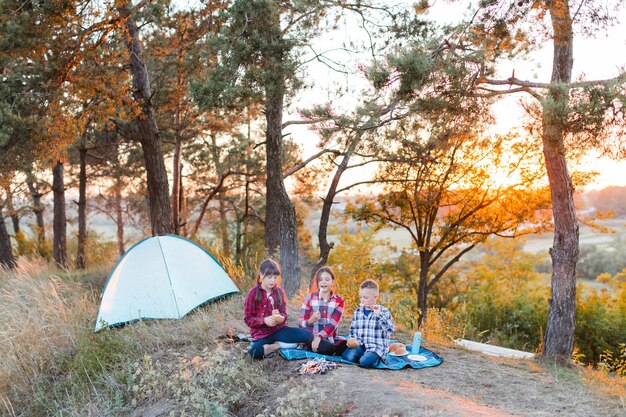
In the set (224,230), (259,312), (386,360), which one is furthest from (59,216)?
(386,360)

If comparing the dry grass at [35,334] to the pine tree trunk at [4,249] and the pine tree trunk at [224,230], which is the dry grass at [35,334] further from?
the pine tree trunk at [224,230]

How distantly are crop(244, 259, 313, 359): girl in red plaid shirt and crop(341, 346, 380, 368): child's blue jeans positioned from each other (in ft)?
1.42

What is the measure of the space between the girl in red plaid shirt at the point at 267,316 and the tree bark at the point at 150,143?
6.15 meters

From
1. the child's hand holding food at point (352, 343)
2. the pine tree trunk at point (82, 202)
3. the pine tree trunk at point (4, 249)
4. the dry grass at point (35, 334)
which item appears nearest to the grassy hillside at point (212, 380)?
the dry grass at point (35, 334)

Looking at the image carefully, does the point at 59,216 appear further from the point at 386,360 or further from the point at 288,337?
the point at 386,360

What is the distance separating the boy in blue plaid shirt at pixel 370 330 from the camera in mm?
6148

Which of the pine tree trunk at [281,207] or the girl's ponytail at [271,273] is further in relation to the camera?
the pine tree trunk at [281,207]

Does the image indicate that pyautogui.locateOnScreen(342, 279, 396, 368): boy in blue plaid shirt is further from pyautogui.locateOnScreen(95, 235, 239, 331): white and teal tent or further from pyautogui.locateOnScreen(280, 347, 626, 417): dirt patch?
pyautogui.locateOnScreen(95, 235, 239, 331): white and teal tent

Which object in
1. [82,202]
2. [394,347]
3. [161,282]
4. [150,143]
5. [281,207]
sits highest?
[150,143]

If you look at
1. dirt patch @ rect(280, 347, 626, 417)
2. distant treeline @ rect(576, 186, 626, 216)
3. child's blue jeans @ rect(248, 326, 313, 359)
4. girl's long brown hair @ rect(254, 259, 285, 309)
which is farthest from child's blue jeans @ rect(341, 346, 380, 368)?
distant treeline @ rect(576, 186, 626, 216)

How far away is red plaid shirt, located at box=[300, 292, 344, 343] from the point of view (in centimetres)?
642

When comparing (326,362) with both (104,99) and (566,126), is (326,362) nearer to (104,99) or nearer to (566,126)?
(566,126)

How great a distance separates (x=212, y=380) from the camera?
5.39 m

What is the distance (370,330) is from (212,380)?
1754 millimetres
